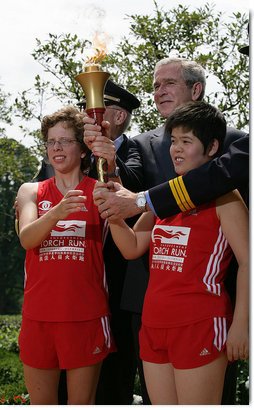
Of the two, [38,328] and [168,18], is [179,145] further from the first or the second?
[168,18]

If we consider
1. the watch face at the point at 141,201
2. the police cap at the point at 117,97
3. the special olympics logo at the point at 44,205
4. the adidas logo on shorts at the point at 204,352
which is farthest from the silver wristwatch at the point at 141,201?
the police cap at the point at 117,97

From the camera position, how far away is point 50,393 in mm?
3541

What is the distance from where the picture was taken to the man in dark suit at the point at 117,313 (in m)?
4.13

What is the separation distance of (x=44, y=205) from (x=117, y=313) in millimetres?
868

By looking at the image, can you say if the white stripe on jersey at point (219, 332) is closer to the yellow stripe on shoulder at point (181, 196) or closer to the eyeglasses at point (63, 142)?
the yellow stripe on shoulder at point (181, 196)

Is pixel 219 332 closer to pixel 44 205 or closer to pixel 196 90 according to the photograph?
pixel 44 205

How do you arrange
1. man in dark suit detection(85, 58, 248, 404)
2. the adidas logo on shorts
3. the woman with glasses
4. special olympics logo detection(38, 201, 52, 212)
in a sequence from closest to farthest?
the adidas logo on shorts → the woman with glasses → special olympics logo detection(38, 201, 52, 212) → man in dark suit detection(85, 58, 248, 404)

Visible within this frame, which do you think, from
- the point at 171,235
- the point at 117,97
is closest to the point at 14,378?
the point at 117,97

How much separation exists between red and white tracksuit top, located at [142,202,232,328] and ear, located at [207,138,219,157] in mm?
286

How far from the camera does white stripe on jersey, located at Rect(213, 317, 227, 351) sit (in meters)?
3.12

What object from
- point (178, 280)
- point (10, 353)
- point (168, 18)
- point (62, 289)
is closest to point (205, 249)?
point (178, 280)

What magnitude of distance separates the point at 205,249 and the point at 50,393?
1103 millimetres

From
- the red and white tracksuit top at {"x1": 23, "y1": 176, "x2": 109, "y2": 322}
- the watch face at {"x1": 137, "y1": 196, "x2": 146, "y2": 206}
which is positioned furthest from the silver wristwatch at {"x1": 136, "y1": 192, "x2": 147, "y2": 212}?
the red and white tracksuit top at {"x1": 23, "y1": 176, "x2": 109, "y2": 322}

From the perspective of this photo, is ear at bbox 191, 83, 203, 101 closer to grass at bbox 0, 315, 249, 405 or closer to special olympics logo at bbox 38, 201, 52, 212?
special olympics logo at bbox 38, 201, 52, 212
